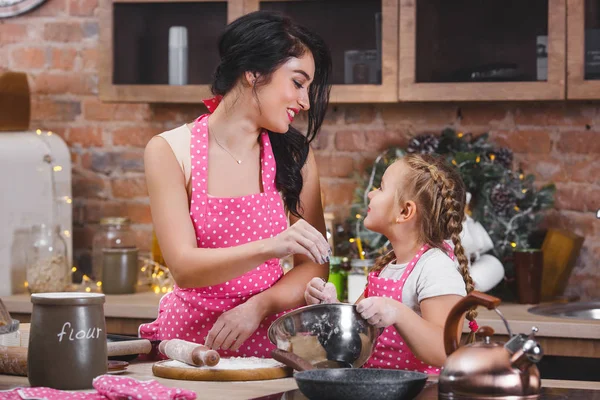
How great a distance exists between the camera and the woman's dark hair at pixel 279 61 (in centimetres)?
195

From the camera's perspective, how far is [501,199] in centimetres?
289

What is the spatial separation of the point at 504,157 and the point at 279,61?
129 centimetres

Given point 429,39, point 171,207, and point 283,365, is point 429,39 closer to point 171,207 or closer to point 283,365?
point 171,207

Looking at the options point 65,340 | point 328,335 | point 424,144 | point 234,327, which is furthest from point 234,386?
point 424,144

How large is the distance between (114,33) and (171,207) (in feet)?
4.74

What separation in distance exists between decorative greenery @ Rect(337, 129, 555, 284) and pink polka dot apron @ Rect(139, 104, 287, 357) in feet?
2.98

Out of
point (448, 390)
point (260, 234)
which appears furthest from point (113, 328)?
point (448, 390)

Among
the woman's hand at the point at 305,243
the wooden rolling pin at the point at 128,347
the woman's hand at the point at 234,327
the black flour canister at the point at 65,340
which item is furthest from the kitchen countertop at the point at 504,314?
the black flour canister at the point at 65,340

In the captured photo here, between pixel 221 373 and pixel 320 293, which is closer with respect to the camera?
pixel 221 373

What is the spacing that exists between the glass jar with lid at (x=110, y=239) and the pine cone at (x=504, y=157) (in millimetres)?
1249

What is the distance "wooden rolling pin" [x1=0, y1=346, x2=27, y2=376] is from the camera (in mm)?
1442

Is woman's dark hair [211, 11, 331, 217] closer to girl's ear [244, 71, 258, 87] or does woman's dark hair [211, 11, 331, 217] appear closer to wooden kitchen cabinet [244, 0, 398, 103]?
girl's ear [244, 71, 258, 87]

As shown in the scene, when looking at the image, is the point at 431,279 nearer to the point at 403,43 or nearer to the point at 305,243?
the point at 305,243

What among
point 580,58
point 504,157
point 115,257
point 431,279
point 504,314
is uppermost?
point 580,58
